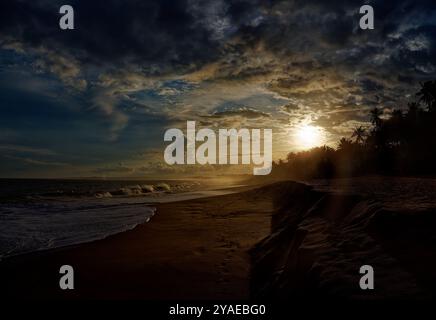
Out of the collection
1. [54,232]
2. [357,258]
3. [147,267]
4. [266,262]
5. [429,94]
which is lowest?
[54,232]

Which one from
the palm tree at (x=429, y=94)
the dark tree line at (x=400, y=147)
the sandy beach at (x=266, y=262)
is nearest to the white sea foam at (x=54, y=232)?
the sandy beach at (x=266, y=262)

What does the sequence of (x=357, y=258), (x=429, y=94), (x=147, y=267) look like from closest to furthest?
(x=357, y=258) → (x=147, y=267) → (x=429, y=94)

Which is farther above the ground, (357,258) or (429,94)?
(429,94)

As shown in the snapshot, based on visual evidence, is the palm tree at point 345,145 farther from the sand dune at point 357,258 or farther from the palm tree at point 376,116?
the sand dune at point 357,258

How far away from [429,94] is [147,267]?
172ft

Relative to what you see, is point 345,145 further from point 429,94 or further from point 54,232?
point 54,232

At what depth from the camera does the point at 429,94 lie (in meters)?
46.1

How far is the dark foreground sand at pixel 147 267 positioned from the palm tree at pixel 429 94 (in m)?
46.3

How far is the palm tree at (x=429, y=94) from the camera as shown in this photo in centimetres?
4502

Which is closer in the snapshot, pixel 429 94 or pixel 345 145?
pixel 429 94

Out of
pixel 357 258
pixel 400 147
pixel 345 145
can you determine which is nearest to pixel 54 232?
pixel 357 258

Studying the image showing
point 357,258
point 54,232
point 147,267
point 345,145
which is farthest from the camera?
point 345,145

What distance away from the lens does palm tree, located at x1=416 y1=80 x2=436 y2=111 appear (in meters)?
45.0

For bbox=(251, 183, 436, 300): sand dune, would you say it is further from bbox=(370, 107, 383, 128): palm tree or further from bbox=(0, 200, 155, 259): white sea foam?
bbox=(370, 107, 383, 128): palm tree
